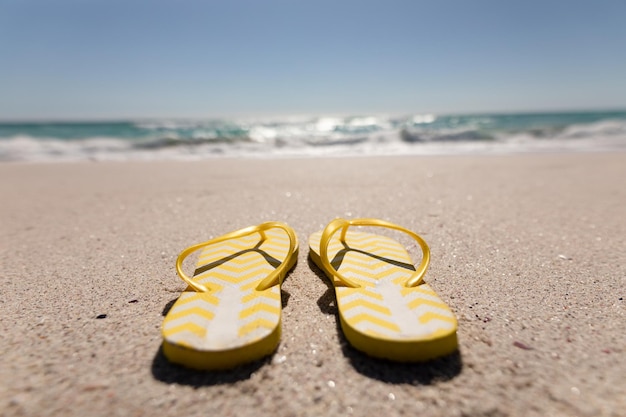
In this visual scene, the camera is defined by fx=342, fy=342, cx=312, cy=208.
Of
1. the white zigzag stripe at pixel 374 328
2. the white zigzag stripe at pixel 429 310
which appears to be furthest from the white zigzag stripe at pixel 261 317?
the white zigzag stripe at pixel 429 310

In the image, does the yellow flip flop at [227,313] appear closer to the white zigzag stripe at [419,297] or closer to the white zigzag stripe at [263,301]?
the white zigzag stripe at [263,301]

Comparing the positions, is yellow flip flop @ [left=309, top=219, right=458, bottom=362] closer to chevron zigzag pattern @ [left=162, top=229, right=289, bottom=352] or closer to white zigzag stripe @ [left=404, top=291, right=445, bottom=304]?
white zigzag stripe @ [left=404, top=291, right=445, bottom=304]

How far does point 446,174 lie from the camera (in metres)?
3.94

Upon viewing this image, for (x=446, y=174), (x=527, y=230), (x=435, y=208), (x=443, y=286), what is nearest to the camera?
(x=443, y=286)

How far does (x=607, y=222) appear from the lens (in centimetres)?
213

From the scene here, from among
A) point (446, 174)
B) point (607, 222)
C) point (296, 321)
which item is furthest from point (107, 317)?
point (446, 174)

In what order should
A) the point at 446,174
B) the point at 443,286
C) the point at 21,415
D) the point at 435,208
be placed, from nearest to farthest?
the point at 21,415 → the point at 443,286 → the point at 435,208 → the point at 446,174

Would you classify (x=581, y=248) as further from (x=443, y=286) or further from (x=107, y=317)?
(x=107, y=317)

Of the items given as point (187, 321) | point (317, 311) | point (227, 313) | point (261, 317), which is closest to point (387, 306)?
Answer: point (317, 311)

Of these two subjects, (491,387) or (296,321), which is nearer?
(491,387)

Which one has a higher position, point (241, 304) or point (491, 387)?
point (241, 304)

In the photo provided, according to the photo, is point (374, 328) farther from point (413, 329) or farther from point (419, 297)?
point (419, 297)

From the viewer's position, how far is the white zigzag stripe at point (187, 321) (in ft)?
3.07

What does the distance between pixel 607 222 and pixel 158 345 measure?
8.42 ft
